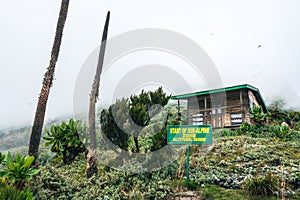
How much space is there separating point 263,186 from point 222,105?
13894mm

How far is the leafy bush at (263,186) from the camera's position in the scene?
6363mm

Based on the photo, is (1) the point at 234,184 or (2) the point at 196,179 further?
(2) the point at 196,179

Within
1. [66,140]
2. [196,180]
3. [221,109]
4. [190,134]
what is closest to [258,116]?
[221,109]

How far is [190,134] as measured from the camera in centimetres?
792

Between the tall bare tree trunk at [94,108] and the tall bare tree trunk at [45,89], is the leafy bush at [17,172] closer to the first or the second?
the tall bare tree trunk at [45,89]

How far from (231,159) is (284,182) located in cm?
284

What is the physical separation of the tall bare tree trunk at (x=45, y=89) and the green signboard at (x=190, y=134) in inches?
169

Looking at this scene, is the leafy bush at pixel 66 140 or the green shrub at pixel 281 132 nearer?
the leafy bush at pixel 66 140

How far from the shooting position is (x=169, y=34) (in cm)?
1250

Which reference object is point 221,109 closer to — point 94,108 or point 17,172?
point 94,108

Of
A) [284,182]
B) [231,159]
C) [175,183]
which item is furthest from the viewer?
[231,159]

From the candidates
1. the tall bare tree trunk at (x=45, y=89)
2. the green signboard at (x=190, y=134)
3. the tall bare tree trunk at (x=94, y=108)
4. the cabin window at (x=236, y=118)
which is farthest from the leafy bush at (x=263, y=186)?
the cabin window at (x=236, y=118)

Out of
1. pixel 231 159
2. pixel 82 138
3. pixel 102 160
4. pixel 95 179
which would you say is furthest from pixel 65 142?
pixel 231 159

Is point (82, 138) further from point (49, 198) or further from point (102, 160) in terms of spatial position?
point (49, 198)
